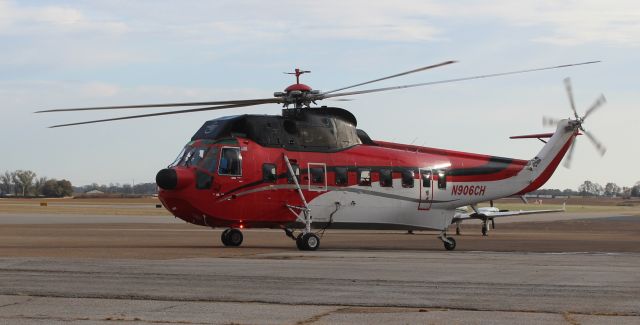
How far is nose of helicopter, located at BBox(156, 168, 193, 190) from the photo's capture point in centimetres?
2920

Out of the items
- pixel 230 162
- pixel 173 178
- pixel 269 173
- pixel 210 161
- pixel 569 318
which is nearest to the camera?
pixel 569 318

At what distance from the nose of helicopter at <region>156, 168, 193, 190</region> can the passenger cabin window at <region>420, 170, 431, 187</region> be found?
860 centimetres

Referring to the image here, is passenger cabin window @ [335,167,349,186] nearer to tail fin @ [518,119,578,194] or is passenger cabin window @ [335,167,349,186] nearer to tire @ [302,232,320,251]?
tire @ [302,232,320,251]

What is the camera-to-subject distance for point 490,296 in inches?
597

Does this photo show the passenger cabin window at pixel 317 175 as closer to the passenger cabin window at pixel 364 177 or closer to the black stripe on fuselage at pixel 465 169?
the black stripe on fuselage at pixel 465 169

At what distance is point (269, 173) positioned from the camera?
30.9 m

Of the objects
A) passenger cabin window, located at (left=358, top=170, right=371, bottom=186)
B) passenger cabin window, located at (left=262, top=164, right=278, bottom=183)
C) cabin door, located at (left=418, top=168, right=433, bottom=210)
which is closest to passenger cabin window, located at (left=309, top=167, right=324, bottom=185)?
passenger cabin window, located at (left=262, top=164, right=278, bottom=183)

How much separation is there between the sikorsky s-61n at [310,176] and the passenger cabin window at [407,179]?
0.11 ft

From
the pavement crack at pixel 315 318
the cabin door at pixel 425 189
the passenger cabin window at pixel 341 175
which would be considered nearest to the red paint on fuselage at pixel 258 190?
the passenger cabin window at pixel 341 175

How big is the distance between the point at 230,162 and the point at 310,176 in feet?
9.38

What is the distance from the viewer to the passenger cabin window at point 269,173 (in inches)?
1213

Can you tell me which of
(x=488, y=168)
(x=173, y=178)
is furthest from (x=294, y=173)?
(x=488, y=168)

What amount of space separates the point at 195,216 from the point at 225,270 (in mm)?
10580

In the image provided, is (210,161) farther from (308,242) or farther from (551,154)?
(551,154)
